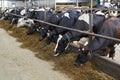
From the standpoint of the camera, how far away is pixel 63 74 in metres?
5.92

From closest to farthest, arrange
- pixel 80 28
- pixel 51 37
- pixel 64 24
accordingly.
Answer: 1. pixel 80 28
2. pixel 64 24
3. pixel 51 37

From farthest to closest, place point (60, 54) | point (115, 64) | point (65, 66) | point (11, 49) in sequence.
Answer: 1. point (11, 49)
2. point (60, 54)
3. point (65, 66)
4. point (115, 64)

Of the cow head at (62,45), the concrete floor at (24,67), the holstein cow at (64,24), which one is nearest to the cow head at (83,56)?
the concrete floor at (24,67)

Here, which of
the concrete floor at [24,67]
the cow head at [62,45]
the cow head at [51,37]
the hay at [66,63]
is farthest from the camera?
the cow head at [51,37]

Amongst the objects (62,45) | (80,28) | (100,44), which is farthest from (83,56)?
(62,45)

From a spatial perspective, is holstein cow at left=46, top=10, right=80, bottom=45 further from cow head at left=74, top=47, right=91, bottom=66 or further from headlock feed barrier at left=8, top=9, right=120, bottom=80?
headlock feed barrier at left=8, top=9, right=120, bottom=80

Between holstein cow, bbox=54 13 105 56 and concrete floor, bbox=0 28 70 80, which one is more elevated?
holstein cow, bbox=54 13 105 56

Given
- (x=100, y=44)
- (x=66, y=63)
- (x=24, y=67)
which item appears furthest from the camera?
(x=24, y=67)

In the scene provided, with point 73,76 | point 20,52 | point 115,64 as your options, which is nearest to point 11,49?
point 20,52

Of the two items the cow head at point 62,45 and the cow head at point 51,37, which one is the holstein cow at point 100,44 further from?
the cow head at point 51,37

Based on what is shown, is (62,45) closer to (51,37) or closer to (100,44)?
(51,37)

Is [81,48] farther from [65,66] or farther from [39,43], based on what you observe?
[39,43]

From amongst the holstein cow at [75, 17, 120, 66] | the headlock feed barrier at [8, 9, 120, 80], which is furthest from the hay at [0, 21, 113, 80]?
the holstein cow at [75, 17, 120, 66]

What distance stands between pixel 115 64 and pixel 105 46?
647 mm
